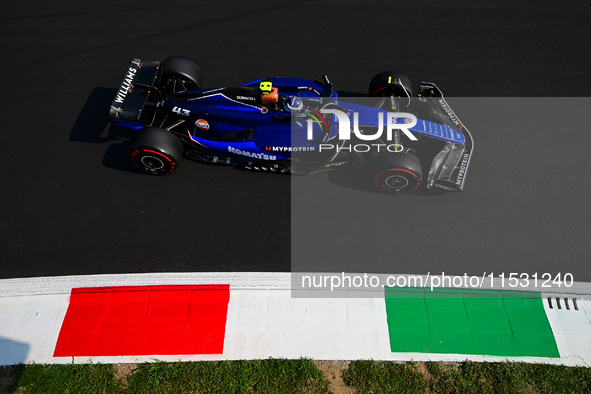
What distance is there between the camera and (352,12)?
9.44 meters

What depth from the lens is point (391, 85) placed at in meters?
7.15

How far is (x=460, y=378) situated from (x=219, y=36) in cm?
828

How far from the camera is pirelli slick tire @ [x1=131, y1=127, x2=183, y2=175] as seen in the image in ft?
20.7

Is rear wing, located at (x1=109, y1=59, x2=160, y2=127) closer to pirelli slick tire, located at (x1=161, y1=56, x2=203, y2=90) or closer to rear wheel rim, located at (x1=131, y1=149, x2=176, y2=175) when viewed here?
pirelli slick tire, located at (x1=161, y1=56, x2=203, y2=90)

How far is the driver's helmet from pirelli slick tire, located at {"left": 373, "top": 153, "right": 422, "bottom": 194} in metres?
1.53

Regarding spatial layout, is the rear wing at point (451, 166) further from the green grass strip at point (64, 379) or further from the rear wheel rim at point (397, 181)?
the green grass strip at point (64, 379)

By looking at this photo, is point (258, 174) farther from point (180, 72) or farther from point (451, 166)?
point (451, 166)

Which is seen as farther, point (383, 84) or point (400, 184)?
point (383, 84)

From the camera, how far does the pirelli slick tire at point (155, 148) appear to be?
6.30 meters

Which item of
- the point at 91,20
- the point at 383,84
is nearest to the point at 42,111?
the point at 91,20

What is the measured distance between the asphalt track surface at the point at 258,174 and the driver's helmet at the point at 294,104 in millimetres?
1331

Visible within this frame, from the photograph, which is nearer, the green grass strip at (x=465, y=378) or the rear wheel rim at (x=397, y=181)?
the green grass strip at (x=465, y=378)

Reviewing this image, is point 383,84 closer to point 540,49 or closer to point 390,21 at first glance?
point 390,21

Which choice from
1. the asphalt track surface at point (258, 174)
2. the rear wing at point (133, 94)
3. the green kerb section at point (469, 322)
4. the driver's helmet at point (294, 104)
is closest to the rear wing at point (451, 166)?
the asphalt track surface at point (258, 174)
